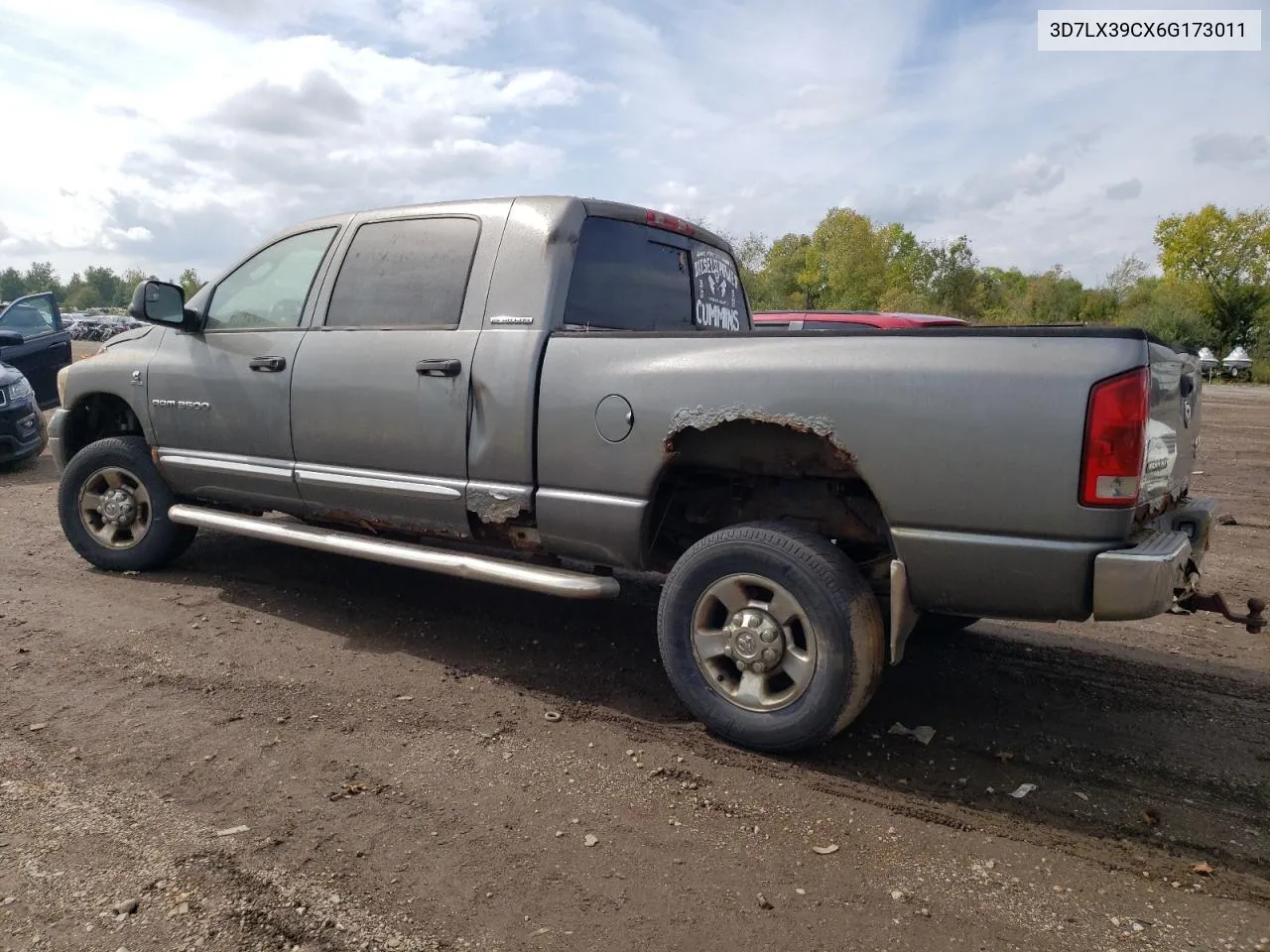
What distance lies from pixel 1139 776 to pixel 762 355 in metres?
2.02

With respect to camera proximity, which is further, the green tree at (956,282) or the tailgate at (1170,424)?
the green tree at (956,282)

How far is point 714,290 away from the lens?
504 centimetres

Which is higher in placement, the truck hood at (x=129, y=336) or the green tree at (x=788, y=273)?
the green tree at (x=788, y=273)

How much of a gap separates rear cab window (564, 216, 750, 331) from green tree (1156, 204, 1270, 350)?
53039mm

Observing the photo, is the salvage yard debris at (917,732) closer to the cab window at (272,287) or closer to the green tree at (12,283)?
the cab window at (272,287)

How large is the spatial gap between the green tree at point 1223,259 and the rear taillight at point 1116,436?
5439 cm

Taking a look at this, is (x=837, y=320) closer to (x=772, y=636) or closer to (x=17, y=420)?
(x=772, y=636)

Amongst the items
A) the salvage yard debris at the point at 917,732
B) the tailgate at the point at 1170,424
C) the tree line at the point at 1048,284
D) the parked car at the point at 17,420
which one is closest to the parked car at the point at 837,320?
the tailgate at the point at 1170,424

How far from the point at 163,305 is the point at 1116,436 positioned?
472 cm

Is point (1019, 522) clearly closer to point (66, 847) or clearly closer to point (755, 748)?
point (755, 748)

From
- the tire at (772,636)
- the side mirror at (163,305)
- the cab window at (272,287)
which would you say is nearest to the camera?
the tire at (772,636)

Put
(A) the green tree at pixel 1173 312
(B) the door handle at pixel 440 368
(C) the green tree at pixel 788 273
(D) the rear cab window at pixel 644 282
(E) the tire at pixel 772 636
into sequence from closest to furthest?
(E) the tire at pixel 772 636 → (B) the door handle at pixel 440 368 → (D) the rear cab window at pixel 644 282 → (A) the green tree at pixel 1173 312 → (C) the green tree at pixel 788 273

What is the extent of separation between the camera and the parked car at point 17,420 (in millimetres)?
9078

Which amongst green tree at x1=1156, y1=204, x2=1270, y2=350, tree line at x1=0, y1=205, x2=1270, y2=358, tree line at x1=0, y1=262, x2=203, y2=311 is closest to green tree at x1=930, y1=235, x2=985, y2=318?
tree line at x1=0, y1=205, x2=1270, y2=358
